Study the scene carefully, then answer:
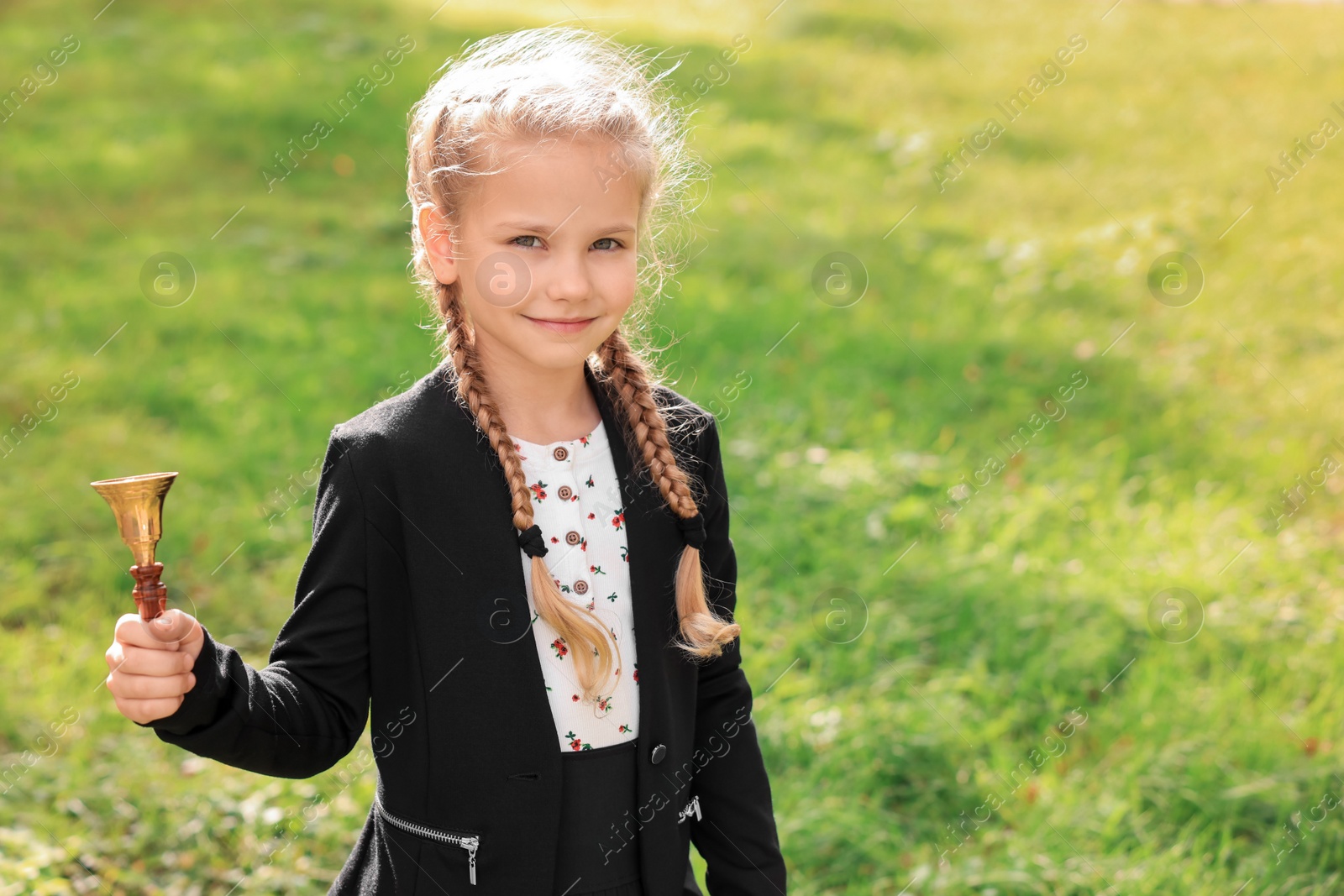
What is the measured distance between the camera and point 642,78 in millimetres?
1837

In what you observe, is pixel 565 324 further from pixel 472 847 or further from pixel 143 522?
pixel 472 847

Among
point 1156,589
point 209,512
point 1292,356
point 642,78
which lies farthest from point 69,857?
point 1292,356

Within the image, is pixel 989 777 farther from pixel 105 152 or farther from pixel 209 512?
pixel 105 152

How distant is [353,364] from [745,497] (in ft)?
7.18

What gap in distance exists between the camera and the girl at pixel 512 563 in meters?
1.59

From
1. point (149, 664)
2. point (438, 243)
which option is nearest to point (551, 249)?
point (438, 243)

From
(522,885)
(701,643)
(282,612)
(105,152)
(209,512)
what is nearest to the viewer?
(522,885)

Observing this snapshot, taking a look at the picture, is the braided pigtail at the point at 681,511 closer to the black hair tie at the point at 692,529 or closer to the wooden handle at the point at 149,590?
the black hair tie at the point at 692,529

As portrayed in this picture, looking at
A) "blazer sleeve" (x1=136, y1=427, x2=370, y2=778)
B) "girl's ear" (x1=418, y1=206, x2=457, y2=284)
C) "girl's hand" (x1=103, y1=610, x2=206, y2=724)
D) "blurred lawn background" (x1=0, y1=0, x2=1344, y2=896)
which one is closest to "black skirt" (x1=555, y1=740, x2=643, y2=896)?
"blazer sleeve" (x1=136, y1=427, x2=370, y2=778)

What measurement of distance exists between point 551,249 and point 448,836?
2.80 ft

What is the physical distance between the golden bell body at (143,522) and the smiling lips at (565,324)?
55 centimetres

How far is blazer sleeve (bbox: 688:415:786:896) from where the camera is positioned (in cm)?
189

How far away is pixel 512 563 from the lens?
163 centimetres

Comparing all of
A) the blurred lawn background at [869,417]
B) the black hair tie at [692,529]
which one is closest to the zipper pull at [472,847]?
the black hair tie at [692,529]
